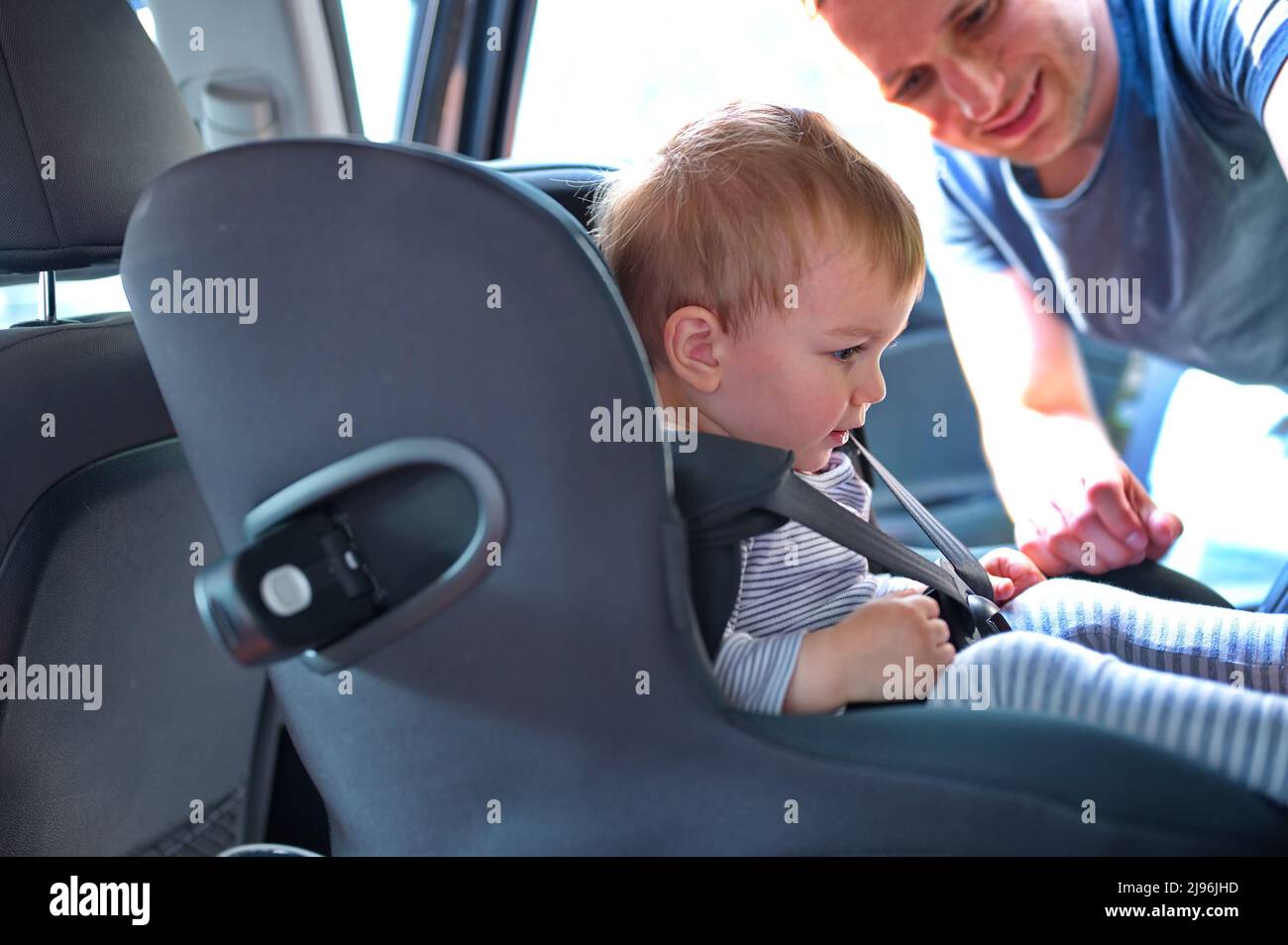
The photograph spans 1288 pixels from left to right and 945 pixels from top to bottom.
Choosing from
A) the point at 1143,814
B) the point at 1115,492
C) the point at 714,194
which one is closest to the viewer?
the point at 1143,814

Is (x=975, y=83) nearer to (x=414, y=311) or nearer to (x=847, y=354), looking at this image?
(x=847, y=354)

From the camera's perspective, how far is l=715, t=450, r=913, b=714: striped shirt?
94 cm

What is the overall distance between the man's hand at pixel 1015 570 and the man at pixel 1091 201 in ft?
0.20

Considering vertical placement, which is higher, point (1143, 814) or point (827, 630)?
point (827, 630)

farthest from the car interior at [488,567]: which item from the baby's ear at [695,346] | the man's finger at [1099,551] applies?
the man's finger at [1099,551]

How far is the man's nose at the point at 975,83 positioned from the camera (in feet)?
5.29

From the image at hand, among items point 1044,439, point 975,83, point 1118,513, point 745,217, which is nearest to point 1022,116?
point 975,83

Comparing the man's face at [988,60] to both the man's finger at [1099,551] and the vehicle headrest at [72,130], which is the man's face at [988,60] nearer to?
the man's finger at [1099,551]

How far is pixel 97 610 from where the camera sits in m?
1.28

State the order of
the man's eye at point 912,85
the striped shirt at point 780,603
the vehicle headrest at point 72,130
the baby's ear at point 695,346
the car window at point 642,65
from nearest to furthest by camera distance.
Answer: the striped shirt at point 780,603 → the baby's ear at point 695,346 → the vehicle headrest at point 72,130 → the man's eye at point 912,85 → the car window at point 642,65
